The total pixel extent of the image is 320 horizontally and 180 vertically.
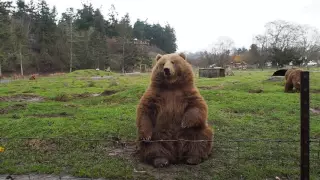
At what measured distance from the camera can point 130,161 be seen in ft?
17.4

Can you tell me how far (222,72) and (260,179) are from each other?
25929 millimetres

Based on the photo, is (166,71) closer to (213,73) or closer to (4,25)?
(213,73)

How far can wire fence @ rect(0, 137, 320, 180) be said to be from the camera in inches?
185

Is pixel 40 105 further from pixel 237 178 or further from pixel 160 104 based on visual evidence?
pixel 237 178

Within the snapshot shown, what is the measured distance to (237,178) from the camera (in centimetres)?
458

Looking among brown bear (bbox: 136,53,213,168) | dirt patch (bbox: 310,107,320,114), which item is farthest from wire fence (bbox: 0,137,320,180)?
dirt patch (bbox: 310,107,320,114)

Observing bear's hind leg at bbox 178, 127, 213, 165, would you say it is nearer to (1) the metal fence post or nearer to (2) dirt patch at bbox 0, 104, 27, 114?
(1) the metal fence post

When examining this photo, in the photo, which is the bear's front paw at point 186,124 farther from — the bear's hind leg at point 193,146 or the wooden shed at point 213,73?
the wooden shed at point 213,73

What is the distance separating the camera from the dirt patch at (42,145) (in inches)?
242

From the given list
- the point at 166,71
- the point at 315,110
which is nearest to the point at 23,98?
the point at 166,71

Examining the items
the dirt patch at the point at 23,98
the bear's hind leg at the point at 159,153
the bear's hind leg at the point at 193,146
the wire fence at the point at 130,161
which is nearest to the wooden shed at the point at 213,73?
the dirt patch at the point at 23,98

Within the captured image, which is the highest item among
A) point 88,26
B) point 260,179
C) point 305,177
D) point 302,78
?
point 88,26

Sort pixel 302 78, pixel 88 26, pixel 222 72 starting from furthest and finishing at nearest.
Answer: pixel 88 26 → pixel 222 72 → pixel 302 78

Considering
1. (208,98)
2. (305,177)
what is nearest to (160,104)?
(305,177)
